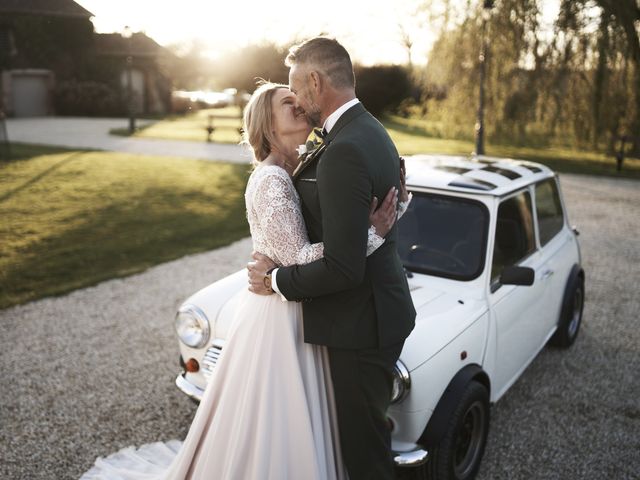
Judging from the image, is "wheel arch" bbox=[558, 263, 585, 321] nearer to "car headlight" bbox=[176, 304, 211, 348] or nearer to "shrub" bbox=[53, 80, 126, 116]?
"car headlight" bbox=[176, 304, 211, 348]

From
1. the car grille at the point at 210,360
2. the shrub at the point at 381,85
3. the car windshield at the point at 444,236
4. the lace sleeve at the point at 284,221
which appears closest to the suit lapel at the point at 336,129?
the lace sleeve at the point at 284,221

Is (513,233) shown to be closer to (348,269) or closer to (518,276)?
(518,276)

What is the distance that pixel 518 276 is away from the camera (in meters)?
3.41

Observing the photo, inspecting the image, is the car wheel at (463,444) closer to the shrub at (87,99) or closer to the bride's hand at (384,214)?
the bride's hand at (384,214)

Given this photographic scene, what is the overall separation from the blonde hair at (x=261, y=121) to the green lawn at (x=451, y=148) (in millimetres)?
15902

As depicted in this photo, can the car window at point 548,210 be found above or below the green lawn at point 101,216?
above

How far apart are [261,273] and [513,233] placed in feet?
7.72

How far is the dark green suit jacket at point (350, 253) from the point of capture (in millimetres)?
1979

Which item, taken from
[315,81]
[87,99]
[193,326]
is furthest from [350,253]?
[87,99]

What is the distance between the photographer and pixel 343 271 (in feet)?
6.68

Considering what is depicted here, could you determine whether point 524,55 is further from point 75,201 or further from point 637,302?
point 75,201

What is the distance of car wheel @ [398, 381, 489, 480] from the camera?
294cm

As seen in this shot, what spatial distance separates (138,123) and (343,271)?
93.1 feet

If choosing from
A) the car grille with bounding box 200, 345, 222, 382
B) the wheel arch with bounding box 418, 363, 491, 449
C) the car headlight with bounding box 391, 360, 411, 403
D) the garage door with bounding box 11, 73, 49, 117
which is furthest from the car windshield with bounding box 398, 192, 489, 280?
the garage door with bounding box 11, 73, 49, 117
